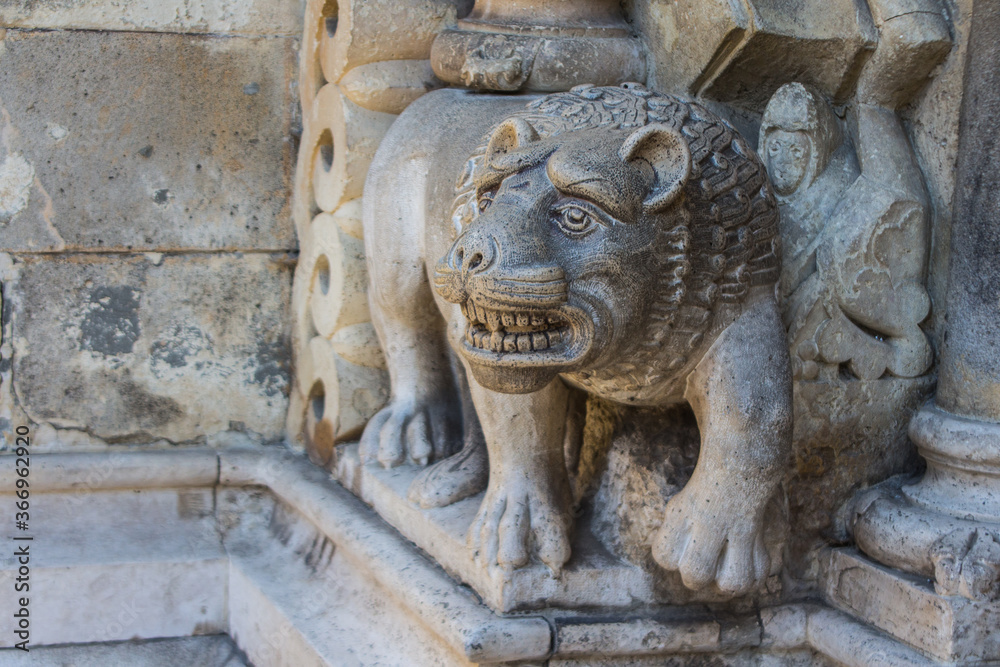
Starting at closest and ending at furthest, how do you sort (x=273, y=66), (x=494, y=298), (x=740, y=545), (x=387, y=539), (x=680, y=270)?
1. (x=494, y=298)
2. (x=680, y=270)
3. (x=740, y=545)
4. (x=387, y=539)
5. (x=273, y=66)

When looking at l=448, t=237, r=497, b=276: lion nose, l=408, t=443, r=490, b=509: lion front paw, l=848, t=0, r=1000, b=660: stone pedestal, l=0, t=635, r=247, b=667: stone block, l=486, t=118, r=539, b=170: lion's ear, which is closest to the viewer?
l=448, t=237, r=497, b=276: lion nose

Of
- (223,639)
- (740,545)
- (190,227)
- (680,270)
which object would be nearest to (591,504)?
(740,545)

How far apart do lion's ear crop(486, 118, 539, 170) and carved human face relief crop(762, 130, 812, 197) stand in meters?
0.55

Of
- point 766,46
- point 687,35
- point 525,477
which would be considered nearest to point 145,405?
point 525,477

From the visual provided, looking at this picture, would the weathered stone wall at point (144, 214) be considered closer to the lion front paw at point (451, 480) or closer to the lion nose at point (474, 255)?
the lion front paw at point (451, 480)

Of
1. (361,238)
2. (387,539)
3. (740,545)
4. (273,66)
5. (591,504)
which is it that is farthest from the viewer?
(273,66)

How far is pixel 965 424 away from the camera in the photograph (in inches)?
68.5

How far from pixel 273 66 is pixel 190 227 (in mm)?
454

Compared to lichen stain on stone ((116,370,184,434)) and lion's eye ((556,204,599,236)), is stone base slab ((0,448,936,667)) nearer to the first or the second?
lichen stain on stone ((116,370,184,434))

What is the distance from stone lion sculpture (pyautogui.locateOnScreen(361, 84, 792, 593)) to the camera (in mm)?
1459

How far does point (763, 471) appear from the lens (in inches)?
63.4

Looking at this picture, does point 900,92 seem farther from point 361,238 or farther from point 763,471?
point 361,238

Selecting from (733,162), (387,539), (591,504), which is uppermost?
(733,162)

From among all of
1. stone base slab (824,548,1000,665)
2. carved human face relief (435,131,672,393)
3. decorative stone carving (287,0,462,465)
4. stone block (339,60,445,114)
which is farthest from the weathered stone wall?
stone base slab (824,548,1000,665)
